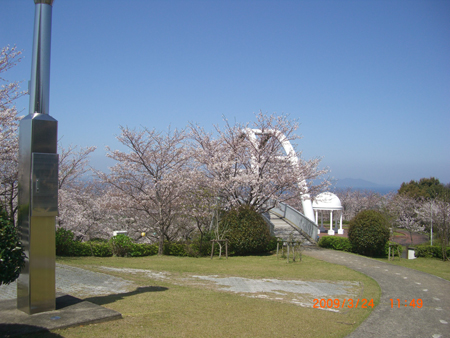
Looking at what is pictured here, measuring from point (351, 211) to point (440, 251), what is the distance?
28619mm

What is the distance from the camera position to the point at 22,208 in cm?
545

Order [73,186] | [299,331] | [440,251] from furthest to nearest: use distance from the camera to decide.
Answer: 1. [73,186]
2. [440,251]
3. [299,331]

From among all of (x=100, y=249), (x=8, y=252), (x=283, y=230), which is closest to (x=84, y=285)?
(x=8, y=252)

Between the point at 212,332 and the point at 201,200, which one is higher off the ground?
the point at 201,200

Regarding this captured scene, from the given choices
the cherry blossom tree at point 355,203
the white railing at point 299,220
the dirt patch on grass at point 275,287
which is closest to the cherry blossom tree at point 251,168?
the white railing at point 299,220

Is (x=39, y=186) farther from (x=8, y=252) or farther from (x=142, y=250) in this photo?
(x=142, y=250)

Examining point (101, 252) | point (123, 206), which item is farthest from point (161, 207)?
point (101, 252)

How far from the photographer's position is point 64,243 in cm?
1417

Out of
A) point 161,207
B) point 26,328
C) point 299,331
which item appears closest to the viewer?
point 26,328

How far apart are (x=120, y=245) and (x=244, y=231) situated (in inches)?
207

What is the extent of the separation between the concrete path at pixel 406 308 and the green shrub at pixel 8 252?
4823mm

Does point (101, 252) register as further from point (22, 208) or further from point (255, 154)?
point (22, 208)

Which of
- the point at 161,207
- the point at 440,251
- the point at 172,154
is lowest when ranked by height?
the point at 440,251

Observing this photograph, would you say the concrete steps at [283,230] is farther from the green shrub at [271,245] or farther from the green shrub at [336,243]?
the green shrub at [271,245]
